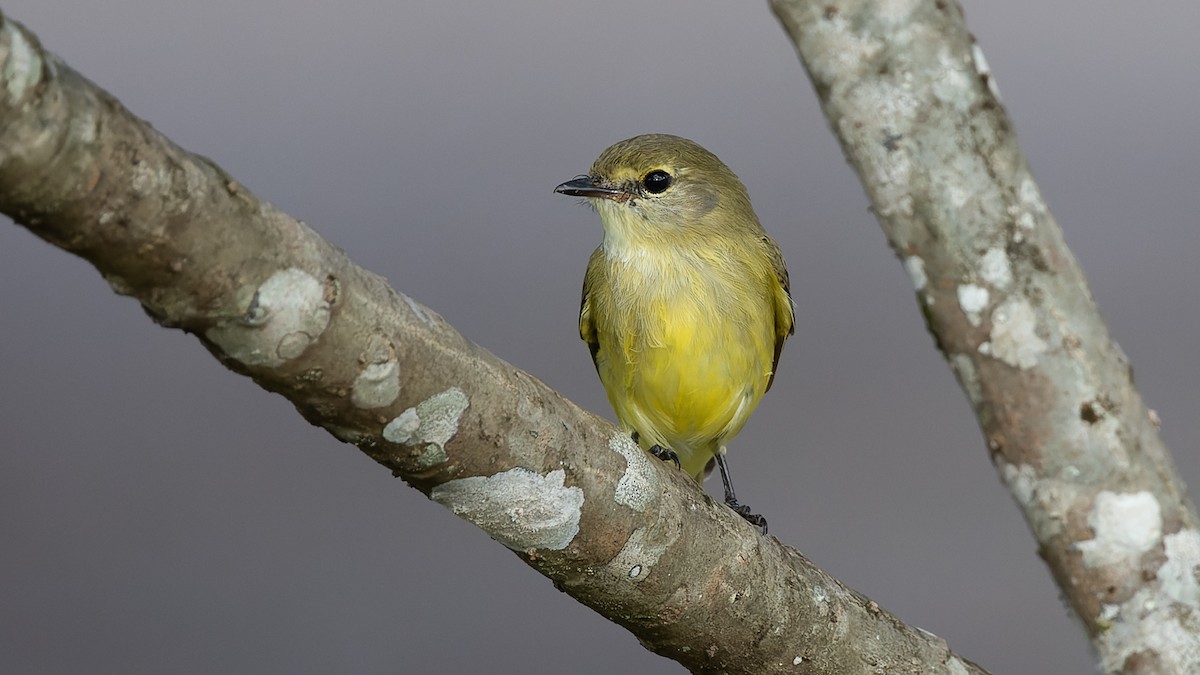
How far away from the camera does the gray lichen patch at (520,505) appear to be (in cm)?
173

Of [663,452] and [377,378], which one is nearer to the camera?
[377,378]

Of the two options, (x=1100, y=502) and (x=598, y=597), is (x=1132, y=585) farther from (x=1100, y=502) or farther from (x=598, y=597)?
(x=598, y=597)

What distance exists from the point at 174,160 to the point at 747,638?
1.40m

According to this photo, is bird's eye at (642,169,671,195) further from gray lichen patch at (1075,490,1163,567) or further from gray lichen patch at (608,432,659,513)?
gray lichen patch at (1075,490,1163,567)

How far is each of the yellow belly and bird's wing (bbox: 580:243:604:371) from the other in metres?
0.13

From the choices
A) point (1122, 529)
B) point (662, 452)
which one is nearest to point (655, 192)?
point (662, 452)

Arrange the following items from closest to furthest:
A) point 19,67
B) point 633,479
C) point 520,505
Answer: point 19,67 < point 520,505 < point 633,479

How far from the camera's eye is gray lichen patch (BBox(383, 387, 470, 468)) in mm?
1554

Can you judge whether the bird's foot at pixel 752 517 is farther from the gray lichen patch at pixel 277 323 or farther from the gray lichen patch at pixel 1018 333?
the gray lichen patch at pixel 277 323

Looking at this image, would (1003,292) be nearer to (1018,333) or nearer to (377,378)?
(1018,333)

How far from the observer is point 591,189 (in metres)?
3.30

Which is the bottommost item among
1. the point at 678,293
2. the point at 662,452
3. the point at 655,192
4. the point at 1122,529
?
the point at 1122,529

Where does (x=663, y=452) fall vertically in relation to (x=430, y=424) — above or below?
above

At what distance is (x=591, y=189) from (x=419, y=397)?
1.84 meters
